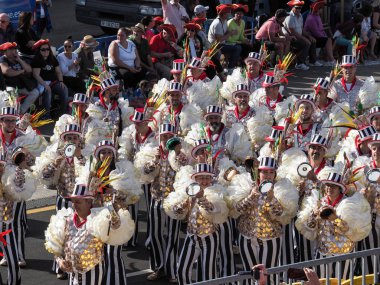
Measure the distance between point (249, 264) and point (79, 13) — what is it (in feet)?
42.3

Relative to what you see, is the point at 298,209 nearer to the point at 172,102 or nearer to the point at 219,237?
the point at 219,237

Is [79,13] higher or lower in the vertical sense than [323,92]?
higher

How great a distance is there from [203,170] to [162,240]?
1.90 m

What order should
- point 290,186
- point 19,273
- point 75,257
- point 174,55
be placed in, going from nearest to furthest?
point 75,257, point 290,186, point 19,273, point 174,55

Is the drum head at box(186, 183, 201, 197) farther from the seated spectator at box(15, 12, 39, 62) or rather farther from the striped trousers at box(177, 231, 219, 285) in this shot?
the seated spectator at box(15, 12, 39, 62)

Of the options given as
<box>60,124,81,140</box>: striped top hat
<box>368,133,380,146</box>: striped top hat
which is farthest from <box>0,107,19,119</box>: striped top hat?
<box>368,133,380,146</box>: striped top hat

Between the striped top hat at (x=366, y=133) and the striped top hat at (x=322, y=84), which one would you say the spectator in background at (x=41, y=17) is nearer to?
the striped top hat at (x=322, y=84)

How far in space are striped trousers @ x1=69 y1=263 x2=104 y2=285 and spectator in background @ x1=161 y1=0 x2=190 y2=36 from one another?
10758 millimetres

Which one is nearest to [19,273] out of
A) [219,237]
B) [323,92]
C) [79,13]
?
[219,237]

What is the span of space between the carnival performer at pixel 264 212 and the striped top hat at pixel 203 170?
33 cm

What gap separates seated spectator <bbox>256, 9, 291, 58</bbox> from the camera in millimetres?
22125

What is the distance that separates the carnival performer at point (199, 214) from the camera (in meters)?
12.4

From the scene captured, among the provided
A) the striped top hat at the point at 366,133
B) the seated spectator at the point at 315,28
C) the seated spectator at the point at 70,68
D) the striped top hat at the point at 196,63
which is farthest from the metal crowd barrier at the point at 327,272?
the seated spectator at the point at 315,28

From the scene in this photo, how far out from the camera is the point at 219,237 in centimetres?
1288
